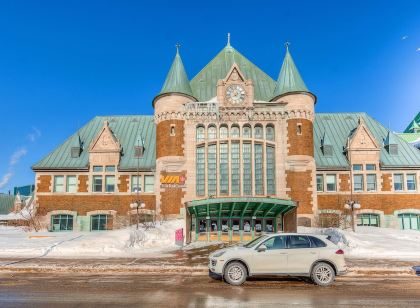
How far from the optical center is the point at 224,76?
135 ft

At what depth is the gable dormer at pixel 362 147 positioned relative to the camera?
37.1 meters

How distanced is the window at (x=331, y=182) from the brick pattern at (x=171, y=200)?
13.4 m

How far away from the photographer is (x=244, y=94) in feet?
121

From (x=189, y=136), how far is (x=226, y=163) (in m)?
4.18

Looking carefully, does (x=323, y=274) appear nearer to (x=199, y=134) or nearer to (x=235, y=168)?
(x=235, y=168)

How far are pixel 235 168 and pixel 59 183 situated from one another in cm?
1655

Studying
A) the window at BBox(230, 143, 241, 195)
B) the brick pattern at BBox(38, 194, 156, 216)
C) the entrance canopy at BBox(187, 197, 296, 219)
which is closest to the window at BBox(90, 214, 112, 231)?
the brick pattern at BBox(38, 194, 156, 216)

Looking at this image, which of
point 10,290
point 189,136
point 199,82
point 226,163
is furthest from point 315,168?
point 10,290

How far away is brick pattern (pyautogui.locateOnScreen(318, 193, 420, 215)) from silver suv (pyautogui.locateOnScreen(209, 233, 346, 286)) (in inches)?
934

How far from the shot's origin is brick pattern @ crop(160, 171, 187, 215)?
3494 centimetres

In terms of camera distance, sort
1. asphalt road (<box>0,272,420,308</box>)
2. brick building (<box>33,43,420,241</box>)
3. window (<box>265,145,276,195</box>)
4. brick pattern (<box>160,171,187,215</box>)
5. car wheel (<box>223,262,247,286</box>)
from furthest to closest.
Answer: window (<box>265,145,276,195</box>), brick building (<box>33,43,420,241</box>), brick pattern (<box>160,171,187,215</box>), car wheel (<box>223,262,247,286</box>), asphalt road (<box>0,272,420,308</box>)

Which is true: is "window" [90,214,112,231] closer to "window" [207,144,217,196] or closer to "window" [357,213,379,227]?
"window" [207,144,217,196]

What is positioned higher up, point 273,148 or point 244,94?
point 244,94

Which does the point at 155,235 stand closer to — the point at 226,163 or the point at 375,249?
the point at 226,163
